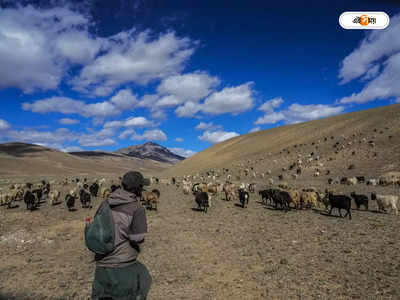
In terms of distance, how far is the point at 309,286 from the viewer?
22.5 ft

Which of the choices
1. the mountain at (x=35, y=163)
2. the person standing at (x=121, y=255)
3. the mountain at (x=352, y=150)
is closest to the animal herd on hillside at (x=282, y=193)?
the mountain at (x=352, y=150)

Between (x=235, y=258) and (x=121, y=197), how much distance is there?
23.3 ft

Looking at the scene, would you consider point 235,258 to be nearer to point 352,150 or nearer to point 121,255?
point 121,255

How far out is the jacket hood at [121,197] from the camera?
326 cm

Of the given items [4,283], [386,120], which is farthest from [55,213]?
[386,120]

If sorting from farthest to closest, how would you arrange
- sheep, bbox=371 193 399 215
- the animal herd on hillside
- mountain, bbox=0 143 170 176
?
mountain, bbox=0 143 170 176 < the animal herd on hillside < sheep, bbox=371 193 399 215

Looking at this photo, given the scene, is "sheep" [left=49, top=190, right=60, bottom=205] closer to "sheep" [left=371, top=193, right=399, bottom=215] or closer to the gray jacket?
the gray jacket

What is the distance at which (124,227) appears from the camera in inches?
128

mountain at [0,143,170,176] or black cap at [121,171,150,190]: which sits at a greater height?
mountain at [0,143,170,176]

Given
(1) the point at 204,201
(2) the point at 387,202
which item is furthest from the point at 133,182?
(2) the point at 387,202

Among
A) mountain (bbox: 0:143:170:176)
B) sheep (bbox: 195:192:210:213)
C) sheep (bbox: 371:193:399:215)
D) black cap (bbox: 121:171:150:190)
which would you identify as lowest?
sheep (bbox: 195:192:210:213)

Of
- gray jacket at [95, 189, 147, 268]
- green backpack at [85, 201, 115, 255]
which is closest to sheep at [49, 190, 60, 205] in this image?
gray jacket at [95, 189, 147, 268]

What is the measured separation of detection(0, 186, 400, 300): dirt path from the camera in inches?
272

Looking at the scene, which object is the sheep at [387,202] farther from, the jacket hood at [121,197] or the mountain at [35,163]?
the mountain at [35,163]
